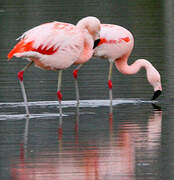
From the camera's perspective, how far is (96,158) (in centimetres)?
851

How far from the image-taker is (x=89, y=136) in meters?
9.62

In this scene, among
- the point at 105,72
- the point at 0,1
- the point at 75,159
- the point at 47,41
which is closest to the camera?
the point at 75,159

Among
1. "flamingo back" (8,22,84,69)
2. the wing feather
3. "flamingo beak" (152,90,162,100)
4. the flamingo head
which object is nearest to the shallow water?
"flamingo beak" (152,90,162,100)

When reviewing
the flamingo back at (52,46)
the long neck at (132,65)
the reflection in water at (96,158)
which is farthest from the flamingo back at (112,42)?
the reflection in water at (96,158)

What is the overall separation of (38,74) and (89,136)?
5012mm

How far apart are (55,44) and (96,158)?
9.40 feet

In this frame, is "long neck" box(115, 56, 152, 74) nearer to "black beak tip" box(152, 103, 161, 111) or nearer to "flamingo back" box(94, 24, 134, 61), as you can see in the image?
"flamingo back" box(94, 24, 134, 61)

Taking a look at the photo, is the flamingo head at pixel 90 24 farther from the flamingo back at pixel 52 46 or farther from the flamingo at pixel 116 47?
the flamingo at pixel 116 47

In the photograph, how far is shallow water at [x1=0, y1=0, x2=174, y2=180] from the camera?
810 centimetres

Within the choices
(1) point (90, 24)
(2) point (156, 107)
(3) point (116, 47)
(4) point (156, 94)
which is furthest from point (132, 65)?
(1) point (90, 24)

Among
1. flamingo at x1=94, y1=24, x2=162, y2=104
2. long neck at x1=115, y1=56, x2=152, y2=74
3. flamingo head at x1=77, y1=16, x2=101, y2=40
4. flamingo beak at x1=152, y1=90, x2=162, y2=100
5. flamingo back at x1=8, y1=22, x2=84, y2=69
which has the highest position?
flamingo head at x1=77, y1=16, x2=101, y2=40

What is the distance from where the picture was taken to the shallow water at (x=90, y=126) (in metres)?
8.10

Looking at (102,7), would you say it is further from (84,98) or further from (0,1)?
(84,98)

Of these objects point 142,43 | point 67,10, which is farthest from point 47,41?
point 67,10
